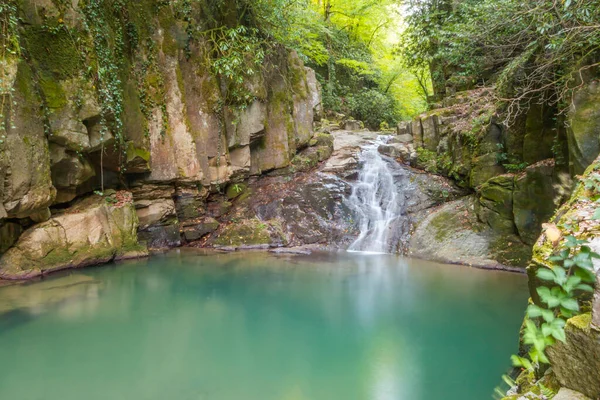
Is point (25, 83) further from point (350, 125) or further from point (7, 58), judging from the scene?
point (350, 125)

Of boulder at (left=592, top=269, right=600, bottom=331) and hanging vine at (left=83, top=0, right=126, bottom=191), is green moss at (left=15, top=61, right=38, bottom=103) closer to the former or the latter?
hanging vine at (left=83, top=0, right=126, bottom=191)

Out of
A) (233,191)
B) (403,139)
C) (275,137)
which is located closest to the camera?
(233,191)

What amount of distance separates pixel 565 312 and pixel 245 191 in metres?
10.7

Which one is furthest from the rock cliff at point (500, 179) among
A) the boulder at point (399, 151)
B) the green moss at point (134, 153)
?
the green moss at point (134, 153)

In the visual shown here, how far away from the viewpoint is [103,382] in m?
3.99

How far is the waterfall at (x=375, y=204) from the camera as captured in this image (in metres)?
10.4

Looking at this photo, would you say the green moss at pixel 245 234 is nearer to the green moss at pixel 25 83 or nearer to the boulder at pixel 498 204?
the green moss at pixel 25 83

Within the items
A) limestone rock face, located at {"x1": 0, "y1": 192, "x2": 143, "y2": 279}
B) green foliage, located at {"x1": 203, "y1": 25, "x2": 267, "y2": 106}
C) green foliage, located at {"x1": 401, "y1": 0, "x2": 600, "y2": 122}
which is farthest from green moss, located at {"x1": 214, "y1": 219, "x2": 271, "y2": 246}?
green foliage, located at {"x1": 401, "y1": 0, "x2": 600, "y2": 122}

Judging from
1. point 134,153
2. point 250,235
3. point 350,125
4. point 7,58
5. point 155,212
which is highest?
point 350,125

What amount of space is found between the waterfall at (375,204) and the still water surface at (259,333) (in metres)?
2.09

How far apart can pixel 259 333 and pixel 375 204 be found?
719cm

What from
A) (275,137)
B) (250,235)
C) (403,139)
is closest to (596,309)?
(250,235)

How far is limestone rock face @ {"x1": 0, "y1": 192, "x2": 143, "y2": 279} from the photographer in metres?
7.19

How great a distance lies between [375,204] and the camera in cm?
1155
